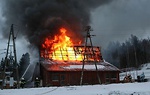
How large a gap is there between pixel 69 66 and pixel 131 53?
6738 centimetres

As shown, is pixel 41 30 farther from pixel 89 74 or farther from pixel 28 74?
pixel 89 74

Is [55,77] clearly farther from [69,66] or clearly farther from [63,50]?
[63,50]

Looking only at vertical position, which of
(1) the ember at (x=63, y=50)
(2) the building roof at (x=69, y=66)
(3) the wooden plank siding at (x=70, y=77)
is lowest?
(3) the wooden plank siding at (x=70, y=77)

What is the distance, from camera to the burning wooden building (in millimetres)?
34922

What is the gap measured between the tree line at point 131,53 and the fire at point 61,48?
50.0m

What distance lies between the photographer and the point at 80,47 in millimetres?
43531

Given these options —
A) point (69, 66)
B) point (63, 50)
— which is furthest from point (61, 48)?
point (69, 66)

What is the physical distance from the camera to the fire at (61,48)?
40.4m

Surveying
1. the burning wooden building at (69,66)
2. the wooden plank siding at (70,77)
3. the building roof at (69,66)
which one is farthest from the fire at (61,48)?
the wooden plank siding at (70,77)

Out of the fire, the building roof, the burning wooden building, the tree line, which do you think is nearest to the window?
the burning wooden building

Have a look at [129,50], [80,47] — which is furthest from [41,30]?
[129,50]

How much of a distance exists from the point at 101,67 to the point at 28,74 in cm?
1360

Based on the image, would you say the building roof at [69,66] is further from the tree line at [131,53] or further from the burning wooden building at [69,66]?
the tree line at [131,53]

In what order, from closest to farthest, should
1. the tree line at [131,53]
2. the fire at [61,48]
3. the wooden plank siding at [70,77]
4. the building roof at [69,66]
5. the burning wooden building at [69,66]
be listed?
the wooden plank siding at [70,77] < the burning wooden building at [69,66] < the building roof at [69,66] < the fire at [61,48] < the tree line at [131,53]
